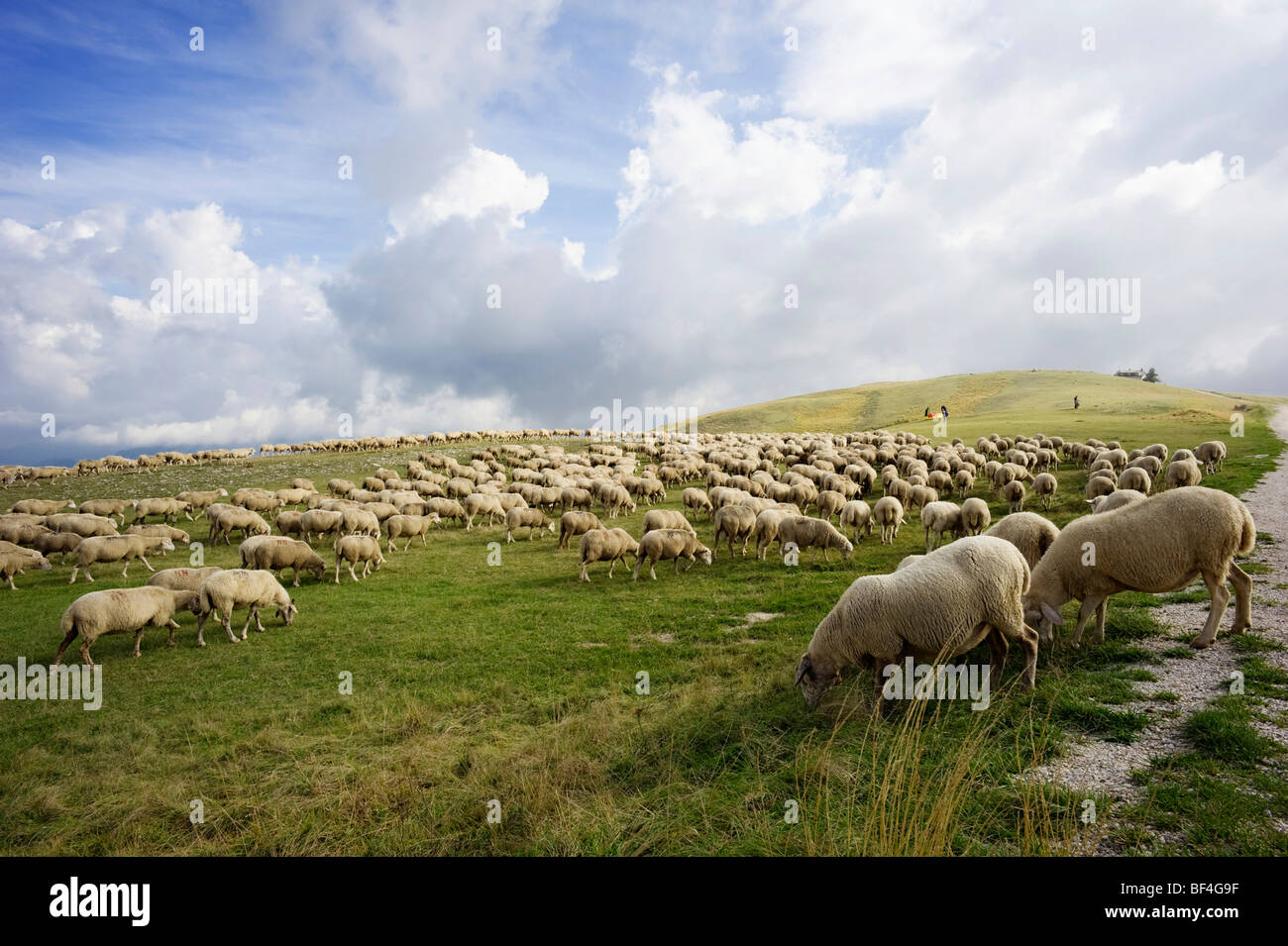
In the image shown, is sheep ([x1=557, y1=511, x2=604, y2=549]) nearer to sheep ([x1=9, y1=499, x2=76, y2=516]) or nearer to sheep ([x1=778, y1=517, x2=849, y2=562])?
sheep ([x1=778, y1=517, x2=849, y2=562])

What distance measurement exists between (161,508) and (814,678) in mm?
32703

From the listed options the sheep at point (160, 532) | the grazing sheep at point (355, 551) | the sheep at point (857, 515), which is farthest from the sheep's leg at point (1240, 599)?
the sheep at point (160, 532)

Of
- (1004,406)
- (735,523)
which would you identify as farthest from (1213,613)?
(1004,406)

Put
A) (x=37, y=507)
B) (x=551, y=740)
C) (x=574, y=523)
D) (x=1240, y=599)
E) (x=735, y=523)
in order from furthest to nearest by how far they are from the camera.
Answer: (x=37, y=507) → (x=574, y=523) → (x=735, y=523) → (x=1240, y=599) → (x=551, y=740)

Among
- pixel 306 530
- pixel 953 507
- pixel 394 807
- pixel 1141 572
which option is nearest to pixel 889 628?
pixel 1141 572

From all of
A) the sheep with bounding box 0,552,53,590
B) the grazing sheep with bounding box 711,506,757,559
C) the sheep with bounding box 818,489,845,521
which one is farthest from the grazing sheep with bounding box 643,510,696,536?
the sheep with bounding box 0,552,53,590

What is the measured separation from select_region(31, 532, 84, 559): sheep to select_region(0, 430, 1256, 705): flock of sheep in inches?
3.3

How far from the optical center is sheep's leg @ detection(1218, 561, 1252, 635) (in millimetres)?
8719

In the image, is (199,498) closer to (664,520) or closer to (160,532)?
(160,532)

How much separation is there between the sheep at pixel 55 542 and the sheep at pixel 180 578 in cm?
1166

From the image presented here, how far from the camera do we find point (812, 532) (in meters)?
17.7
